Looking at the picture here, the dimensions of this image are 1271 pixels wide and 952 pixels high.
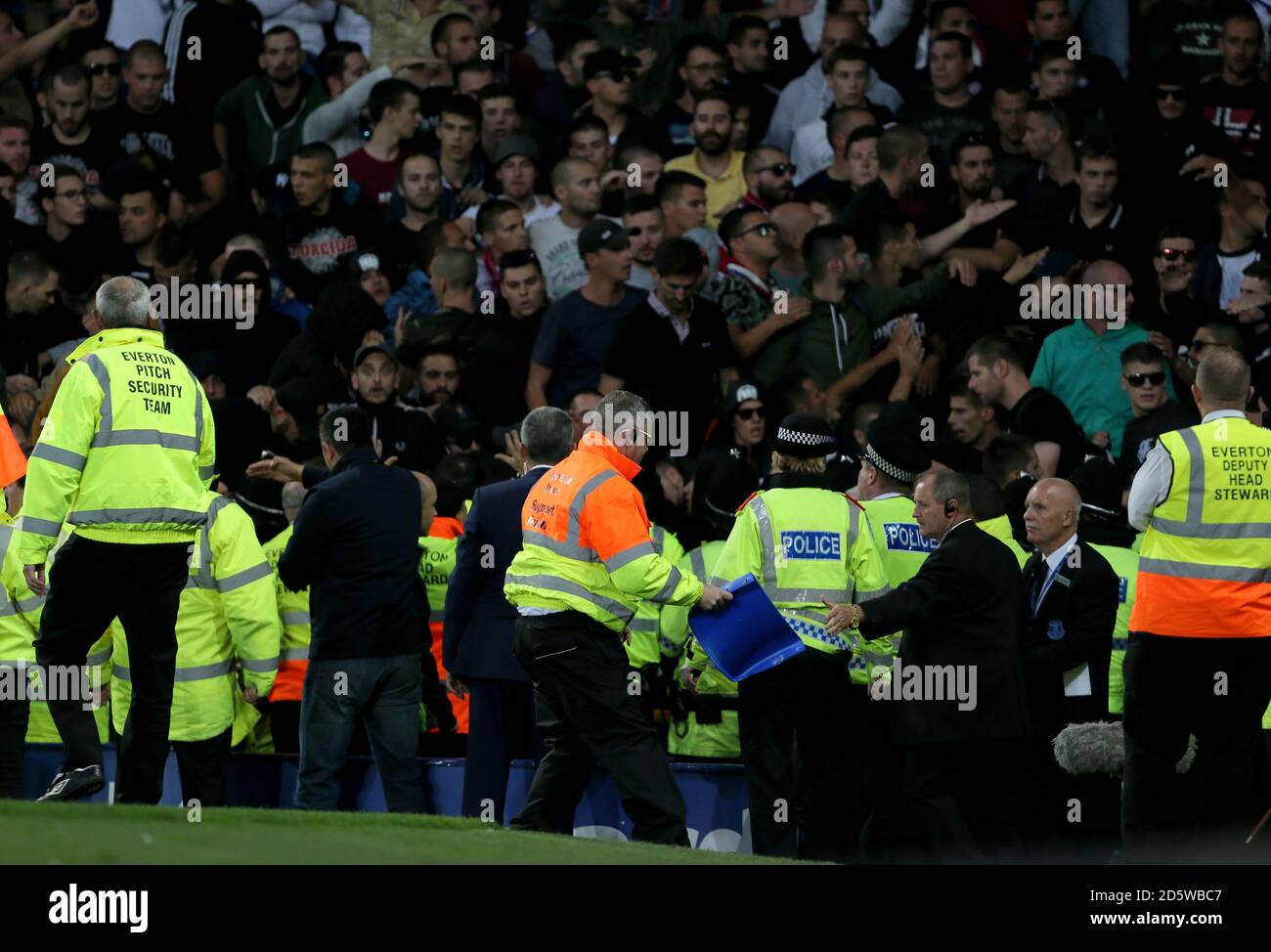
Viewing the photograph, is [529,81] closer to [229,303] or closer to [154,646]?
[229,303]

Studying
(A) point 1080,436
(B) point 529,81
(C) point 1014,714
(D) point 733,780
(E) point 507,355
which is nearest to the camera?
(C) point 1014,714

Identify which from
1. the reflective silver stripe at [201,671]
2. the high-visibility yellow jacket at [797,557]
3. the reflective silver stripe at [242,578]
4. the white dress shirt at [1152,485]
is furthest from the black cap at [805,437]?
the reflective silver stripe at [201,671]

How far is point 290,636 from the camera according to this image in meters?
11.4

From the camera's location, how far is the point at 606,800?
1050 centimetres

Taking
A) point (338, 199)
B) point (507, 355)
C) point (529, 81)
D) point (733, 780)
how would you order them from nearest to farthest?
point (733, 780)
point (507, 355)
point (338, 199)
point (529, 81)

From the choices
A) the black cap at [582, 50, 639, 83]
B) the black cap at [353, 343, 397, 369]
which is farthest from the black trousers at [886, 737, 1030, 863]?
the black cap at [582, 50, 639, 83]

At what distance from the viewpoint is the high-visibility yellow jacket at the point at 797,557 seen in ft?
33.1

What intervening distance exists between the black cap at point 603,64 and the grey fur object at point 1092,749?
26.3 ft

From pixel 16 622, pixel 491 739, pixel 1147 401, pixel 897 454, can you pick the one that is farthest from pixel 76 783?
pixel 1147 401

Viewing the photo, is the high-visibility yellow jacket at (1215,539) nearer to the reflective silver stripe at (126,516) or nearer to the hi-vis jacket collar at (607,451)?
the hi-vis jacket collar at (607,451)

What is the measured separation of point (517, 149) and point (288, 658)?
542 cm

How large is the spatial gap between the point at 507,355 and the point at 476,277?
40.3 inches

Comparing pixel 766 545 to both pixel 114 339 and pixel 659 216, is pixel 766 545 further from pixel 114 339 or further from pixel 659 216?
pixel 659 216

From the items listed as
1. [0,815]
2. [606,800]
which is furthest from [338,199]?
[0,815]
